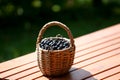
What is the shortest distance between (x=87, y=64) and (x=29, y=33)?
2338 mm

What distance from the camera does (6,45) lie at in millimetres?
4887

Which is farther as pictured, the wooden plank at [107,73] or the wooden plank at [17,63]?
the wooden plank at [17,63]

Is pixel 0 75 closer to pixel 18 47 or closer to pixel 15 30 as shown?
pixel 18 47

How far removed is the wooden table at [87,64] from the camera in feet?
9.30

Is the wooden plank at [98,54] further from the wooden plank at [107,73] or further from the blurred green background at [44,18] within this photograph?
the blurred green background at [44,18]

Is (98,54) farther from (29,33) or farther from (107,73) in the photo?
(29,33)

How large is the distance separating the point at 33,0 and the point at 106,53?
9.10 feet

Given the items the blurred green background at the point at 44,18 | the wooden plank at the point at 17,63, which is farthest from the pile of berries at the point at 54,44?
the blurred green background at the point at 44,18

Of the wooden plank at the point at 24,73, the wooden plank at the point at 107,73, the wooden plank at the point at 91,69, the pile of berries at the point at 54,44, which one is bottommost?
the wooden plank at the point at 107,73

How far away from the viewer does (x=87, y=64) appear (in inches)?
120

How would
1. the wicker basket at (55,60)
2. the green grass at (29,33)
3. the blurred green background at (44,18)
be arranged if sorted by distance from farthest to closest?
1. the blurred green background at (44,18)
2. the green grass at (29,33)
3. the wicker basket at (55,60)

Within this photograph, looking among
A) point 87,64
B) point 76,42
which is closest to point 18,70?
point 87,64

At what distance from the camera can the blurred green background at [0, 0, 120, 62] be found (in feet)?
16.6

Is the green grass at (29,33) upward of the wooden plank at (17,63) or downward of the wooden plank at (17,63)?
upward
